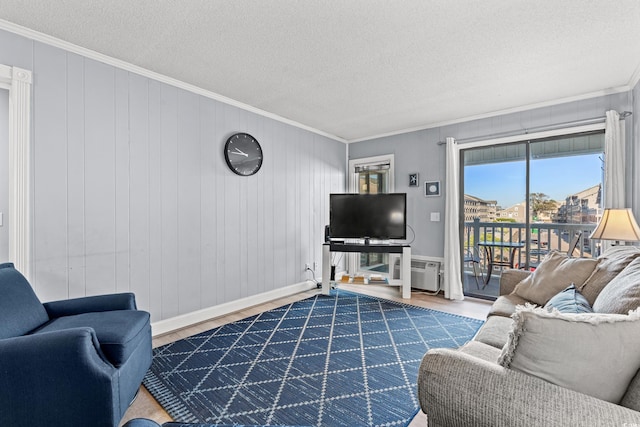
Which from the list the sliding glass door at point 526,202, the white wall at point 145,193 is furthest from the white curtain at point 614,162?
the white wall at point 145,193

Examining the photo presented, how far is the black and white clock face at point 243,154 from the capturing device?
345 centimetres

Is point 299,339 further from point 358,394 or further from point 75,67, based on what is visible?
point 75,67

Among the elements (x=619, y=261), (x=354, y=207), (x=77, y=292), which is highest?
(x=354, y=207)

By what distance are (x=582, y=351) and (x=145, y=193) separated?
10.1ft

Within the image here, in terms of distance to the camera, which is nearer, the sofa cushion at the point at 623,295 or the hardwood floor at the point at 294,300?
the sofa cushion at the point at 623,295

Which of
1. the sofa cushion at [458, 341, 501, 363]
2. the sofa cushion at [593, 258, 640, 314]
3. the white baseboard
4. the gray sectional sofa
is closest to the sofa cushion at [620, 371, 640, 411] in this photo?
the gray sectional sofa

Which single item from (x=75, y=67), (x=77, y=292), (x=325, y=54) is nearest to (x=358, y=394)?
(x=77, y=292)

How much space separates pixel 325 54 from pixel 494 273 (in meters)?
3.90

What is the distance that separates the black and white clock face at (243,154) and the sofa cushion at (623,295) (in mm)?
3222

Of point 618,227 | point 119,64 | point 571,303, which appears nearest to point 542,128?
point 618,227

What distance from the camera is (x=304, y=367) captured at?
7.43ft

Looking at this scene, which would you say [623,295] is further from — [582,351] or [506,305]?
[506,305]

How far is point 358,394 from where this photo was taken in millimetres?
1931

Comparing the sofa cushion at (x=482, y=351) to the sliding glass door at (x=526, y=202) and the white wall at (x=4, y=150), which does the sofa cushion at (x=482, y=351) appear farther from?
the white wall at (x=4, y=150)
